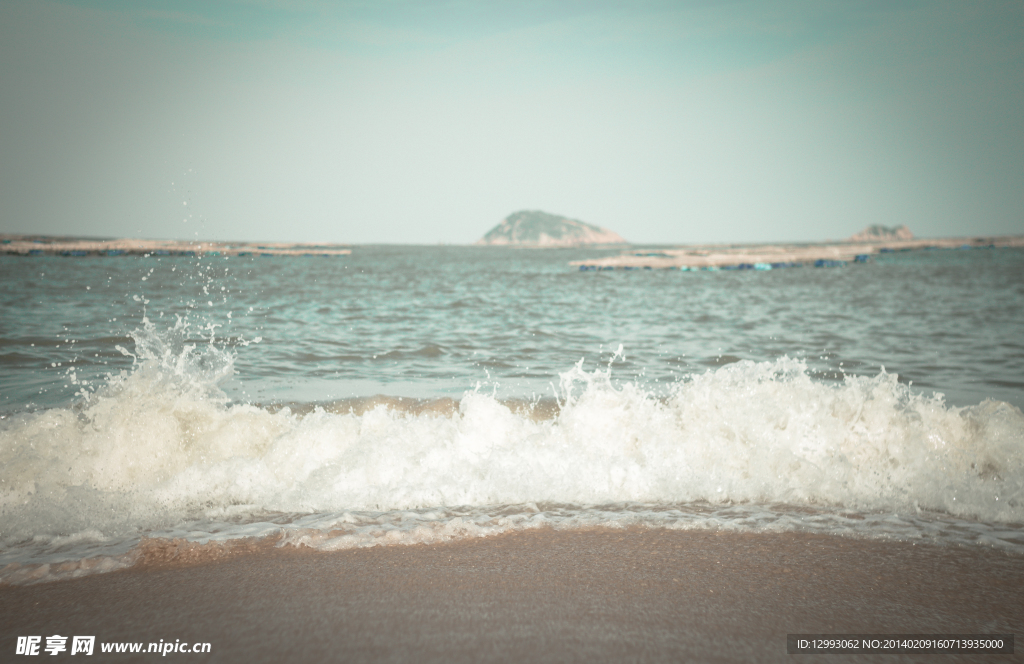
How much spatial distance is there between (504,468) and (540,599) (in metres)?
2.02

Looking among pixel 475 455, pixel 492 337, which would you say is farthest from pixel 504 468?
pixel 492 337

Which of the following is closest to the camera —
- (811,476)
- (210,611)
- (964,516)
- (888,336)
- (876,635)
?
(876,635)

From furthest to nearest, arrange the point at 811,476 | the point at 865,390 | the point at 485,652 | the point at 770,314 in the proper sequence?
1. the point at 770,314
2. the point at 865,390
3. the point at 811,476
4. the point at 485,652

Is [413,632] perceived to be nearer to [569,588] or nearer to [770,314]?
[569,588]

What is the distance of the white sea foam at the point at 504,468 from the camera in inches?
169

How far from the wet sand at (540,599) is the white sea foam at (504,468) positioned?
323 mm

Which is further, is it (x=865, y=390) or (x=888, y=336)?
(x=888, y=336)

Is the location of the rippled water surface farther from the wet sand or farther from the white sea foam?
the wet sand

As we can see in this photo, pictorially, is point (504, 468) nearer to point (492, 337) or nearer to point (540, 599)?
point (540, 599)

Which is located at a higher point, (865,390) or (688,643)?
(865,390)

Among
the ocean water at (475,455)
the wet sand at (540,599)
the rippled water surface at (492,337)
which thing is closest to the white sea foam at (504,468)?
the ocean water at (475,455)

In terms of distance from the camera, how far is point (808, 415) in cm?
581

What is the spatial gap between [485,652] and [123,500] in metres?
3.53

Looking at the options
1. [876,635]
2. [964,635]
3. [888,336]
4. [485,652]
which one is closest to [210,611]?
[485,652]
